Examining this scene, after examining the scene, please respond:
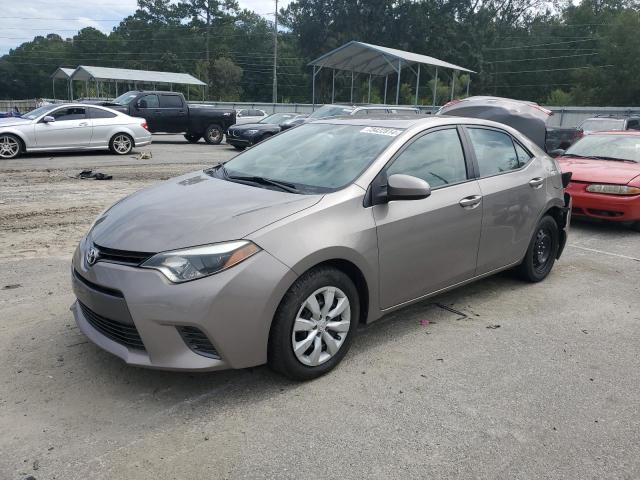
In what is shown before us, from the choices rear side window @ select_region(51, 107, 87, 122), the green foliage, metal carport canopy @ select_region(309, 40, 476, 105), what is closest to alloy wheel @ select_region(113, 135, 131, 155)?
rear side window @ select_region(51, 107, 87, 122)

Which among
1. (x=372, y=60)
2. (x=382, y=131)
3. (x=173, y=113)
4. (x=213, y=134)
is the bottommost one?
(x=213, y=134)

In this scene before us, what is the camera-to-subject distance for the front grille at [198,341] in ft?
9.59

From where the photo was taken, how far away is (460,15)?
237ft


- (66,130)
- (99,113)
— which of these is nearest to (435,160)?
(66,130)

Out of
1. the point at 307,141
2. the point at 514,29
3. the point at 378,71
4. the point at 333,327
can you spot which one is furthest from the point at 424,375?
the point at 514,29

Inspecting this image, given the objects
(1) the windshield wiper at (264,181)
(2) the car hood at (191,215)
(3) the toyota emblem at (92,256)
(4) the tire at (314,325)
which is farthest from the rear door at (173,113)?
(4) the tire at (314,325)

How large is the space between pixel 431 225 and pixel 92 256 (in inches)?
88.0

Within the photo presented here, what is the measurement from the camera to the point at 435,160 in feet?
13.7

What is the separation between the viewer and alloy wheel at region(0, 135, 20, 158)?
13266 millimetres

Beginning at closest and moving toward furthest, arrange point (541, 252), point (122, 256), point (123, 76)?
point (122, 256)
point (541, 252)
point (123, 76)

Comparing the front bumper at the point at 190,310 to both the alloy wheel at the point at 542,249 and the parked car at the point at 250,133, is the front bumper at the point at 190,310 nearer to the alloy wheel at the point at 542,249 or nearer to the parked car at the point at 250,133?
the alloy wheel at the point at 542,249

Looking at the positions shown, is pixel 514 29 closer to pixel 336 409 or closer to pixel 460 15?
pixel 460 15

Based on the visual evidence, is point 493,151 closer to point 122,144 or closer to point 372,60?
point 122,144

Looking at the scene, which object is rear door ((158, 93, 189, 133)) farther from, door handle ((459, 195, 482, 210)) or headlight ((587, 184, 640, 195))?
door handle ((459, 195, 482, 210))
